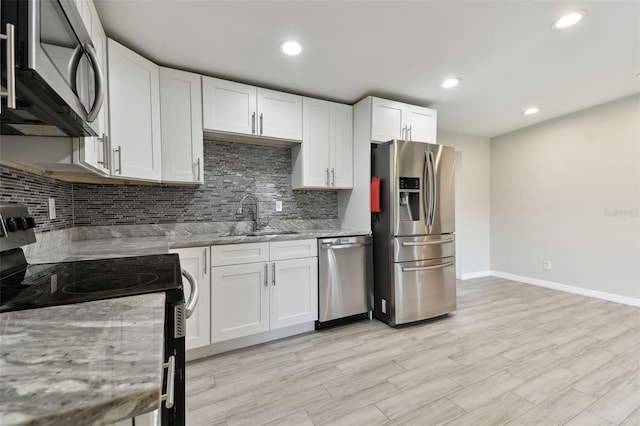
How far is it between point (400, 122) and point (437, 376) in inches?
93.3

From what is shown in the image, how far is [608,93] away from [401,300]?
10.6 feet

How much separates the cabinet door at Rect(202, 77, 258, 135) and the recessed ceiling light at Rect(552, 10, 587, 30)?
7.58 feet

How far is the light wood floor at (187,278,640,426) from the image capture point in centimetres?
154

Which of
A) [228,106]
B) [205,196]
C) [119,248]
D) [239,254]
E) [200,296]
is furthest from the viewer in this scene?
[205,196]

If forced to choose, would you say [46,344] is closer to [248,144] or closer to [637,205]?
[248,144]

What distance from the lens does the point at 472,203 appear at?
4.50 metres

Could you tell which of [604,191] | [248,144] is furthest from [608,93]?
[248,144]

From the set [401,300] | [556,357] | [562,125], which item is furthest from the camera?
[562,125]

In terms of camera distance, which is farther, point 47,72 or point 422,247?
point 422,247

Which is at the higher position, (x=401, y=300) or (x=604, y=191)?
(x=604, y=191)

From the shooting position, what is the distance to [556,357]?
2.11m

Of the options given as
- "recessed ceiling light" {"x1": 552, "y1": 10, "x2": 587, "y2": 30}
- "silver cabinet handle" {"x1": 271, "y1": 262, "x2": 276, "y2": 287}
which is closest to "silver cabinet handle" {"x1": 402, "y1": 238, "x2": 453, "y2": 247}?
"silver cabinet handle" {"x1": 271, "y1": 262, "x2": 276, "y2": 287}

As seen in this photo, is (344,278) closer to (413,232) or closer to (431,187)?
(413,232)

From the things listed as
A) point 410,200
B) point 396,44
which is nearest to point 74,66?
point 396,44
